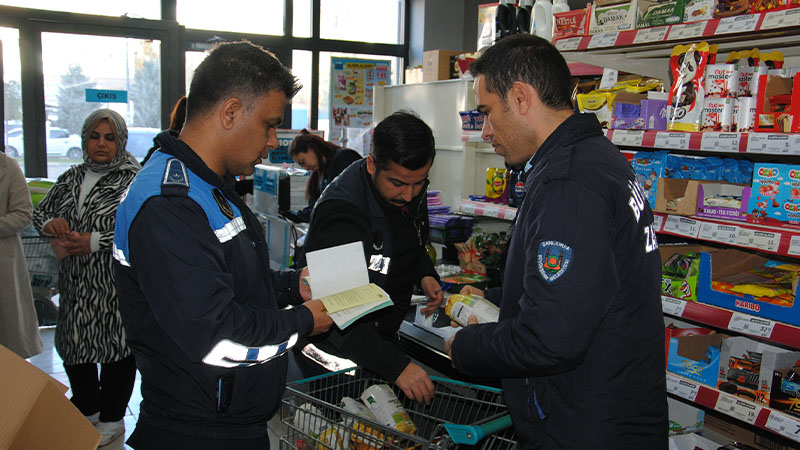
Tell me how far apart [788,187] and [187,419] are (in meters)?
2.14

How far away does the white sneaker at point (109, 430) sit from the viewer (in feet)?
12.2

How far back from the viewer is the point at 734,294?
2.33m

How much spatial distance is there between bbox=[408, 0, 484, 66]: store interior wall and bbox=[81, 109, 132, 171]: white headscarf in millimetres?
5538

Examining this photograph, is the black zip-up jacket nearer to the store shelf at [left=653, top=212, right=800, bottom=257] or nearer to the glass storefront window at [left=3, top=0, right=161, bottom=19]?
the store shelf at [left=653, top=212, right=800, bottom=257]

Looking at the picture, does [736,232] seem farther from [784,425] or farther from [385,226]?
[385,226]

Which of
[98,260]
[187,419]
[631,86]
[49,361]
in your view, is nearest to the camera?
[187,419]

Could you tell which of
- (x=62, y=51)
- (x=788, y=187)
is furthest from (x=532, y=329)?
(x=62, y=51)

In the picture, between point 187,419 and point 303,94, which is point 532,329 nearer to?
point 187,419

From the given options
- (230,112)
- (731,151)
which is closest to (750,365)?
(731,151)

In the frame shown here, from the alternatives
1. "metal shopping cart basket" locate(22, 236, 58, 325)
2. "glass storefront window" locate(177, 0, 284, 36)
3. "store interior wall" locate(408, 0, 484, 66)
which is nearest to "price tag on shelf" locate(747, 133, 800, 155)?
"metal shopping cart basket" locate(22, 236, 58, 325)

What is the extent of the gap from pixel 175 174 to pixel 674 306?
6.57ft

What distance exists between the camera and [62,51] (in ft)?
22.6

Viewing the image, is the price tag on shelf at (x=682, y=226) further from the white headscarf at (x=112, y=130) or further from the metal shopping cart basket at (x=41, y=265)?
the metal shopping cart basket at (x=41, y=265)

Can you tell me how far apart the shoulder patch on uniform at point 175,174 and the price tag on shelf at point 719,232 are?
191 cm
